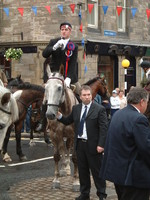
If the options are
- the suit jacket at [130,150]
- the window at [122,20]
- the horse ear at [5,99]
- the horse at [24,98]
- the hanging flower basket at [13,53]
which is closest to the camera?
the suit jacket at [130,150]

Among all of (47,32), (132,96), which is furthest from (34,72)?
(132,96)

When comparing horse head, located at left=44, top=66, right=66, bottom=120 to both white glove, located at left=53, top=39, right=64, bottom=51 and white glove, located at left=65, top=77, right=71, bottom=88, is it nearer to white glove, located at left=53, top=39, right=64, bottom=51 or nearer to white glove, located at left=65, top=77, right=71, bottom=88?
white glove, located at left=65, top=77, right=71, bottom=88

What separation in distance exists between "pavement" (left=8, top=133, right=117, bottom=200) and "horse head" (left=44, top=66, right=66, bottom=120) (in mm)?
1495

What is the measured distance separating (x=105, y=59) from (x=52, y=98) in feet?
64.5

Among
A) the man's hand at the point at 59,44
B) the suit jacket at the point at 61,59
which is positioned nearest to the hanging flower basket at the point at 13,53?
the suit jacket at the point at 61,59

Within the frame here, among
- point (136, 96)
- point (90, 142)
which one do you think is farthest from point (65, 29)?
point (136, 96)

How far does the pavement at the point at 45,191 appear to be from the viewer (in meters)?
7.75

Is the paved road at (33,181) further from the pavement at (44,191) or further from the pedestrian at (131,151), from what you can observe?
the pedestrian at (131,151)

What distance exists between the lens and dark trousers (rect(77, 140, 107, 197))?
23.2 feet

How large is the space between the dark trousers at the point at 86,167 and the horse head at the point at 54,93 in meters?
0.79

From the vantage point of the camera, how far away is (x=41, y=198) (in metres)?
7.68

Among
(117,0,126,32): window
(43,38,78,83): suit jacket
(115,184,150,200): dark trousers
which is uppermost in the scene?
(117,0,126,32): window

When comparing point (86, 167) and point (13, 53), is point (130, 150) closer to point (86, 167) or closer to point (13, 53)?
point (86, 167)

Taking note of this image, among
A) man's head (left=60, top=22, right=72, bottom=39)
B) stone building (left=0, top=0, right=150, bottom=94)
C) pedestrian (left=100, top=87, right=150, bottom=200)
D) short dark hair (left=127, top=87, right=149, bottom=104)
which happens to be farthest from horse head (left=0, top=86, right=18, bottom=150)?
stone building (left=0, top=0, right=150, bottom=94)
